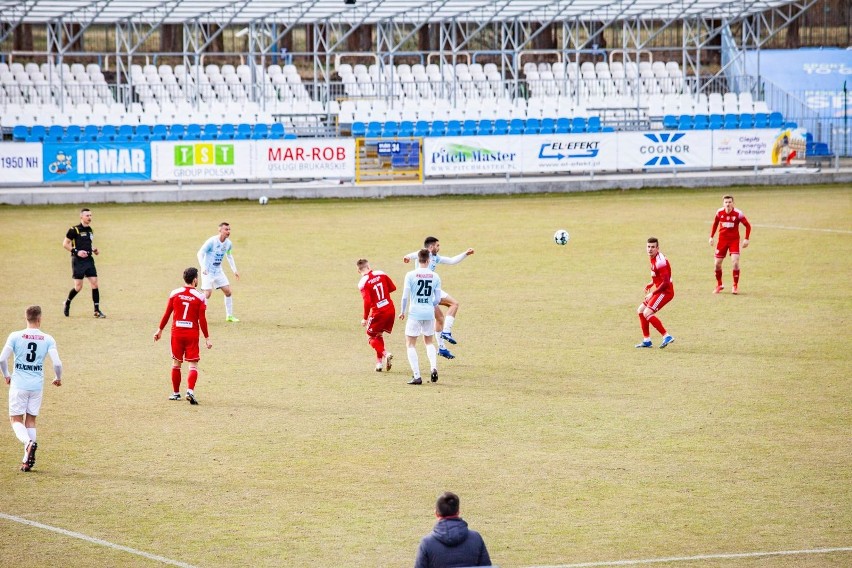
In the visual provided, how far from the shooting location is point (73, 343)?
19.8 meters

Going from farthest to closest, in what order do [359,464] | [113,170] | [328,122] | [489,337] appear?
[328,122], [113,170], [489,337], [359,464]

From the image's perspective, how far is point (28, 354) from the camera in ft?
41.5

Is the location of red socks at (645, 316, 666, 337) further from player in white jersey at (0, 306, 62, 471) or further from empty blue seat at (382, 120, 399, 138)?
empty blue seat at (382, 120, 399, 138)

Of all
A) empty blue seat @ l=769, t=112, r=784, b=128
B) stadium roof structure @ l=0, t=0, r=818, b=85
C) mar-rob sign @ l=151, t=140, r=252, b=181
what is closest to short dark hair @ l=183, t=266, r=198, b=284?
mar-rob sign @ l=151, t=140, r=252, b=181

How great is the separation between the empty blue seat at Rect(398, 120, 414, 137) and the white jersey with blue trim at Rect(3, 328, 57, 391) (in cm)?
3366

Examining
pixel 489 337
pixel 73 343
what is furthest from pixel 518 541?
pixel 73 343

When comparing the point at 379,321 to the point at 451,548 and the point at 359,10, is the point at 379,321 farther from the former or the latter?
the point at 359,10

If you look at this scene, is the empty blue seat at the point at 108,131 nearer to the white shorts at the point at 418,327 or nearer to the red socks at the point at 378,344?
the red socks at the point at 378,344

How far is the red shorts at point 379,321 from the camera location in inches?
667

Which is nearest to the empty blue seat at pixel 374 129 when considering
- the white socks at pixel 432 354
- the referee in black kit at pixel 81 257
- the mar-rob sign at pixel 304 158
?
the mar-rob sign at pixel 304 158

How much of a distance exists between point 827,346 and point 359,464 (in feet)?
31.7

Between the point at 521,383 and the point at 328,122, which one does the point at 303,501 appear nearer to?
the point at 521,383

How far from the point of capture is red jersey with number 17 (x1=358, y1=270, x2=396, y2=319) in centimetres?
1686

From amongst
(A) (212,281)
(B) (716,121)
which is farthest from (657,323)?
(B) (716,121)
